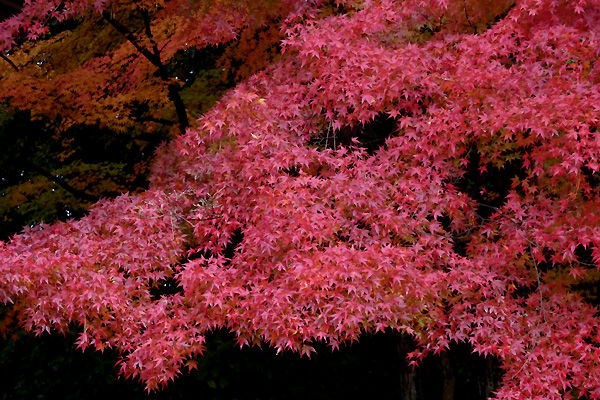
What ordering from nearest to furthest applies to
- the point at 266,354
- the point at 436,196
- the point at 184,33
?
the point at 436,196, the point at 184,33, the point at 266,354

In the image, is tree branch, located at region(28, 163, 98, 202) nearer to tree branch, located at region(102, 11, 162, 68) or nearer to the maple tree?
tree branch, located at region(102, 11, 162, 68)

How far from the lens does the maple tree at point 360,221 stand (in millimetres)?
4434

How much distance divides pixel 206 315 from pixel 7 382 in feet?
21.7

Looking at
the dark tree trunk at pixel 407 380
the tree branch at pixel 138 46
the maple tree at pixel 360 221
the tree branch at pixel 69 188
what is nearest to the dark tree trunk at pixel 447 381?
the dark tree trunk at pixel 407 380

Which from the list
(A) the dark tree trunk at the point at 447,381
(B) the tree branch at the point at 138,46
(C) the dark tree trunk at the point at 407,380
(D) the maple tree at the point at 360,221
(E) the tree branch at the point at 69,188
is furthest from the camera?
(A) the dark tree trunk at the point at 447,381

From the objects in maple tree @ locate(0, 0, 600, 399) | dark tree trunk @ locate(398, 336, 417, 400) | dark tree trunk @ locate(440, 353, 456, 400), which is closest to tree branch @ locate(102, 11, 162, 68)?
maple tree @ locate(0, 0, 600, 399)

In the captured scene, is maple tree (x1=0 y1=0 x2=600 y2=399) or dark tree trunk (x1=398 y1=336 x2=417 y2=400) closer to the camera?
maple tree (x1=0 y1=0 x2=600 y2=399)

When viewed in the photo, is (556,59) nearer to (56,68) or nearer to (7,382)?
(56,68)

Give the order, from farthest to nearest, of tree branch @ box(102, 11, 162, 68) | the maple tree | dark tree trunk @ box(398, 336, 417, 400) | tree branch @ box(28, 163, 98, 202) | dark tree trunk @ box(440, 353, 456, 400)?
dark tree trunk @ box(440, 353, 456, 400)
dark tree trunk @ box(398, 336, 417, 400)
tree branch @ box(28, 163, 98, 202)
tree branch @ box(102, 11, 162, 68)
the maple tree

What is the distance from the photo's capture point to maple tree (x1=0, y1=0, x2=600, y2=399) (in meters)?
4.43

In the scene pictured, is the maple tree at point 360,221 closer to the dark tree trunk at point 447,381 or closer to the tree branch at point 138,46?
the tree branch at point 138,46

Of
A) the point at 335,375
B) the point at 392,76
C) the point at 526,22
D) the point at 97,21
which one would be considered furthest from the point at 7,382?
the point at 526,22

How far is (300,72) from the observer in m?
5.48

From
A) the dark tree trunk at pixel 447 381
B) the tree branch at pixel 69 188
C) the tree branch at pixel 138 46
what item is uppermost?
the tree branch at pixel 138 46
